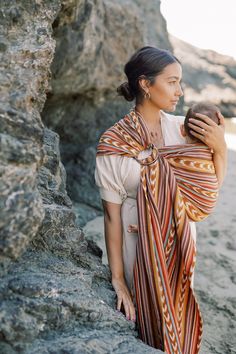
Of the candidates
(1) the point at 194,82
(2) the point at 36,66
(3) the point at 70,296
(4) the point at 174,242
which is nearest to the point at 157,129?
(4) the point at 174,242

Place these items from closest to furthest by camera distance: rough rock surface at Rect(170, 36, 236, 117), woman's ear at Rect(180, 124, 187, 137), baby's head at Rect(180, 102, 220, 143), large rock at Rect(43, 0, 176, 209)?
1. baby's head at Rect(180, 102, 220, 143)
2. woman's ear at Rect(180, 124, 187, 137)
3. large rock at Rect(43, 0, 176, 209)
4. rough rock surface at Rect(170, 36, 236, 117)

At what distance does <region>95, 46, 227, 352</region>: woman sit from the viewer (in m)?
2.26

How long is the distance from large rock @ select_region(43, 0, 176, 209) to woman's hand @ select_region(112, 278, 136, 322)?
7.78 ft

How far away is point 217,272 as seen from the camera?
3.72 m

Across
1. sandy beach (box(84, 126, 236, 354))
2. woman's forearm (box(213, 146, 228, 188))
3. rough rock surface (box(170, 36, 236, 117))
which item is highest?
rough rock surface (box(170, 36, 236, 117))

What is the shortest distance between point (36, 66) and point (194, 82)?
38.6 feet

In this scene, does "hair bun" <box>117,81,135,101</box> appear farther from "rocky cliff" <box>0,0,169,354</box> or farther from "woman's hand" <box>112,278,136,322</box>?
"woman's hand" <box>112,278,136,322</box>

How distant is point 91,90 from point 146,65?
2340 mm

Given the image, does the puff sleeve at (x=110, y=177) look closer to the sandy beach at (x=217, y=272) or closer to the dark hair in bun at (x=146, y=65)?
the dark hair in bun at (x=146, y=65)

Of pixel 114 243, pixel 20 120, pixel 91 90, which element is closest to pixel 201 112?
pixel 114 243

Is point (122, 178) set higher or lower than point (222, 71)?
lower

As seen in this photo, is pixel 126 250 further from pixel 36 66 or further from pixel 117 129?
pixel 36 66

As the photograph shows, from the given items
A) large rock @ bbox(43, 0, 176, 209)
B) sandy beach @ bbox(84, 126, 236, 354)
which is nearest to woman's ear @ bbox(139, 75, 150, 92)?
sandy beach @ bbox(84, 126, 236, 354)

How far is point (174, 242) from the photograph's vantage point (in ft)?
7.41
